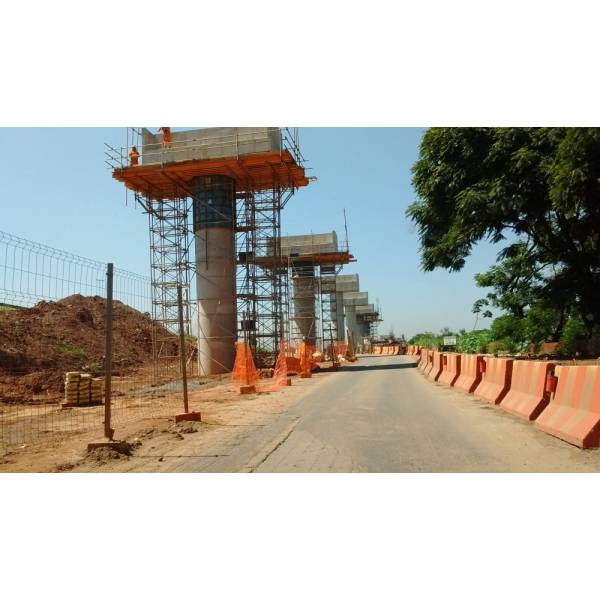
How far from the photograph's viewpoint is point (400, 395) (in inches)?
631

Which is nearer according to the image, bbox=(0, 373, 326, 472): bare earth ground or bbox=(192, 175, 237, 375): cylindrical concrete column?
bbox=(0, 373, 326, 472): bare earth ground

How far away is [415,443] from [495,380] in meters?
5.60

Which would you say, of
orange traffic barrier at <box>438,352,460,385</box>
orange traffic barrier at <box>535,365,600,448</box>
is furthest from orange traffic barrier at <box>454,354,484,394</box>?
orange traffic barrier at <box>535,365,600,448</box>

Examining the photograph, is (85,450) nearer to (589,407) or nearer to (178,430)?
(178,430)

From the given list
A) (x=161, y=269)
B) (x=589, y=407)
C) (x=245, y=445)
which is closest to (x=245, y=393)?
(x=245, y=445)

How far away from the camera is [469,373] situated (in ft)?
53.0

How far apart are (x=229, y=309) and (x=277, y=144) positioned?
9657 mm

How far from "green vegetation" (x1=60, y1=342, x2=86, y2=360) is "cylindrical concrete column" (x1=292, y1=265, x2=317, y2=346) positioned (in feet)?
59.0

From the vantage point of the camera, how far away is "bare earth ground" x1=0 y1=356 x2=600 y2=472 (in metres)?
6.89

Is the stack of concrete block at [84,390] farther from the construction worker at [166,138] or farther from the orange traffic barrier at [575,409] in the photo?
the construction worker at [166,138]

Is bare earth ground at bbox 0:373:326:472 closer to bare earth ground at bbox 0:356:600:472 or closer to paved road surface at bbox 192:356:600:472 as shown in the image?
bare earth ground at bbox 0:356:600:472

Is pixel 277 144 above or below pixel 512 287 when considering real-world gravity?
above

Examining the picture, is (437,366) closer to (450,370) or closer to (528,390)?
(450,370)

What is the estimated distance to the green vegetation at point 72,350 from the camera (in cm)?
2834
